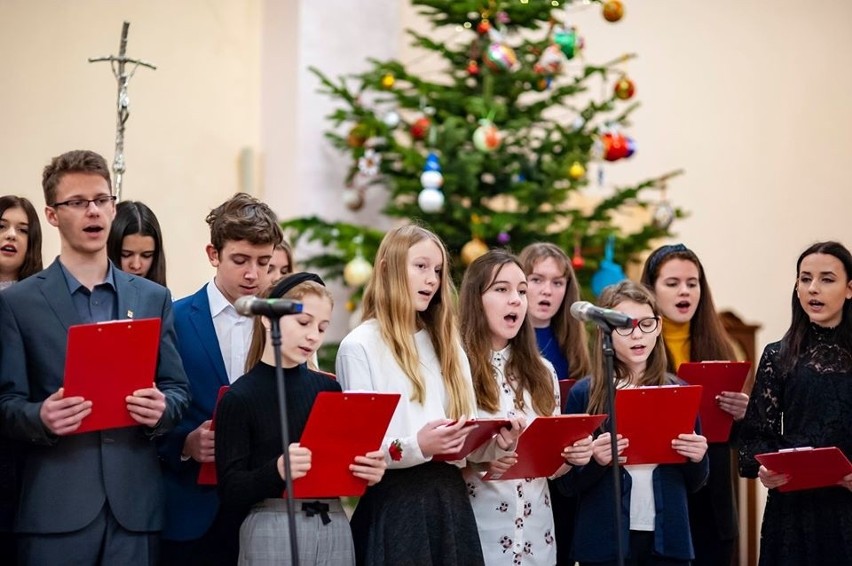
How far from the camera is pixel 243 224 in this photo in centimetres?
337

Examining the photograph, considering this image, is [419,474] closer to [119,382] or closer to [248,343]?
[248,343]

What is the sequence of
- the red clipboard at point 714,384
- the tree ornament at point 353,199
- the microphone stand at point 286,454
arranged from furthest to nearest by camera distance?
the tree ornament at point 353,199 → the red clipboard at point 714,384 → the microphone stand at point 286,454

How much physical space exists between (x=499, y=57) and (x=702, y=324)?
2.28m

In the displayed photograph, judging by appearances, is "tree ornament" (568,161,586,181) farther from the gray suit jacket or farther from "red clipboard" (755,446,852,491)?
the gray suit jacket

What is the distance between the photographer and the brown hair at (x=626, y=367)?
362 centimetres

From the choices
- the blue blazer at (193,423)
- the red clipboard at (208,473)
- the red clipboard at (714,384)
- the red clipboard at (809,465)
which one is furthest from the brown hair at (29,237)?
the red clipboard at (809,465)

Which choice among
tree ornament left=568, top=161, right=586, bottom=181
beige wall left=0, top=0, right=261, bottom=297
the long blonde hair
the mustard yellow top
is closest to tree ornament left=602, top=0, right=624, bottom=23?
tree ornament left=568, top=161, right=586, bottom=181

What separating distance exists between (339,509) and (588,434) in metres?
0.79

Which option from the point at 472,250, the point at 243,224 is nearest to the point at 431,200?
the point at 472,250

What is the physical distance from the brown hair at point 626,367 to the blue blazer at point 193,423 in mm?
1152

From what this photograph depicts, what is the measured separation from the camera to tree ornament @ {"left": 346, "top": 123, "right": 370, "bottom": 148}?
6.19m

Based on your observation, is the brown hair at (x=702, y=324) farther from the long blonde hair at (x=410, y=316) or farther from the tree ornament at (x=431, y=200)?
the tree ornament at (x=431, y=200)

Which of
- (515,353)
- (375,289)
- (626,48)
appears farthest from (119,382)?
(626,48)

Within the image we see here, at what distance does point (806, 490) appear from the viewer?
11.9ft
